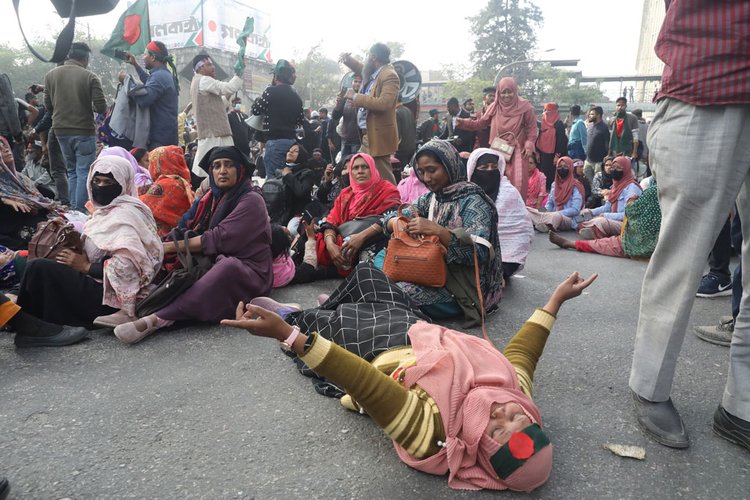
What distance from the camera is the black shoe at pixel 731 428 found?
1.98m

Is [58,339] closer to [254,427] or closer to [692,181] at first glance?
[254,427]

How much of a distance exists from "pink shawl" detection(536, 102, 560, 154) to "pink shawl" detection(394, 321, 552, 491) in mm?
8173

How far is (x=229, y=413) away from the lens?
91.7 inches

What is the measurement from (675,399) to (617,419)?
1.20 ft

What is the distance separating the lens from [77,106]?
19.2ft

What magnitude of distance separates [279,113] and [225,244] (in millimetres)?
2879

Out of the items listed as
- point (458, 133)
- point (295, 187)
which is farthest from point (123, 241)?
point (458, 133)

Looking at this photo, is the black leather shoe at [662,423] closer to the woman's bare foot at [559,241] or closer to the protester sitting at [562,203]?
the woman's bare foot at [559,241]

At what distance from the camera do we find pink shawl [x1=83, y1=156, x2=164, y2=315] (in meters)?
3.25

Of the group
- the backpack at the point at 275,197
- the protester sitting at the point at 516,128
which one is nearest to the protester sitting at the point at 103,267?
the backpack at the point at 275,197

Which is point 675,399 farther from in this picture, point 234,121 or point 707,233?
point 234,121

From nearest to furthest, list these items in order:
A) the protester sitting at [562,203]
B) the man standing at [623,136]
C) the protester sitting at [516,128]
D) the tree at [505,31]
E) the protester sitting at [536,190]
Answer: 1. the protester sitting at [516,128]
2. the protester sitting at [562,203]
3. the protester sitting at [536,190]
4. the man standing at [623,136]
5. the tree at [505,31]

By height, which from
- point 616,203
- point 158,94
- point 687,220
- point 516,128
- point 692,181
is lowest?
point 616,203

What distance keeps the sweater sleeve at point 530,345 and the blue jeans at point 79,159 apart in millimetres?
5341
